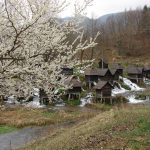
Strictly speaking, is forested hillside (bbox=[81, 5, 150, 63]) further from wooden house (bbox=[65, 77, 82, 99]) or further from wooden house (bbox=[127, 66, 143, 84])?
wooden house (bbox=[65, 77, 82, 99])

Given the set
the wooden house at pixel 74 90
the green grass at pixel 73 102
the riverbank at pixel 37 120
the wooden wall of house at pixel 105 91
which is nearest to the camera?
the riverbank at pixel 37 120

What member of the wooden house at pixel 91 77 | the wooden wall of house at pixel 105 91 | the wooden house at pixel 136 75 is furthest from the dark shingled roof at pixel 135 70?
the wooden wall of house at pixel 105 91

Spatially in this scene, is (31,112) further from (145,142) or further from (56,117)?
(145,142)

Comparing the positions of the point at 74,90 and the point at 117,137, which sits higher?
the point at 74,90

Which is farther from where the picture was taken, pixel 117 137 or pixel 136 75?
pixel 136 75

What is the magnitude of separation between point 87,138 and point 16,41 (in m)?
8.02

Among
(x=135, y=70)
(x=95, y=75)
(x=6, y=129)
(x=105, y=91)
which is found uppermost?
(x=135, y=70)

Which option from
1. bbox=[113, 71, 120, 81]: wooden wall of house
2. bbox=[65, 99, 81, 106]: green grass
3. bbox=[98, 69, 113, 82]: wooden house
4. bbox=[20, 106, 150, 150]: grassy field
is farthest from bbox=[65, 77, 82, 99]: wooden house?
bbox=[20, 106, 150, 150]: grassy field

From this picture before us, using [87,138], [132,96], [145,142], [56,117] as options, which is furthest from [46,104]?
[145,142]

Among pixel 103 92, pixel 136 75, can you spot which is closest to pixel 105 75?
pixel 136 75

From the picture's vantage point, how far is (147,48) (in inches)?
3354

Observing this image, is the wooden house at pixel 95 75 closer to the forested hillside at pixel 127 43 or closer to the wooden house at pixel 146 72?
the wooden house at pixel 146 72

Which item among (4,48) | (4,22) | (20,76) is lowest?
(20,76)

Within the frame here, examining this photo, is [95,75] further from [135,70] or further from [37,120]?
[37,120]
